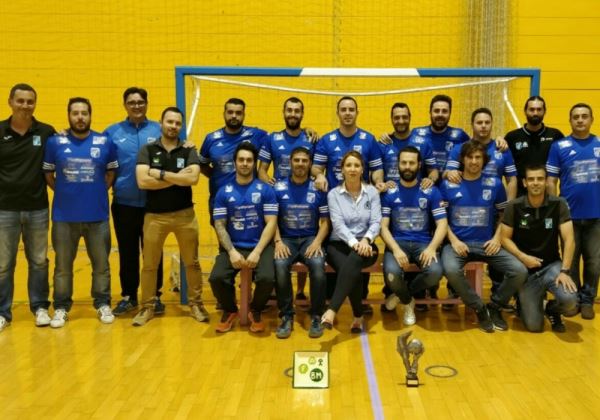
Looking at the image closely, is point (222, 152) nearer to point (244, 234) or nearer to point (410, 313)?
point (244, 234)

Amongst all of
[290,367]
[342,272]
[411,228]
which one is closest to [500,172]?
[411,228]

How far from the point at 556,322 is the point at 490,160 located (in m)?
1.48

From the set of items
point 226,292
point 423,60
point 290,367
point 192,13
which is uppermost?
point 192,13

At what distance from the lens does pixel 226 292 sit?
482cm

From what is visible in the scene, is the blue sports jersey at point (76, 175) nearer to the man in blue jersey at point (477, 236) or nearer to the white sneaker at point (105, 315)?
the white sneaker at point (105, 315)

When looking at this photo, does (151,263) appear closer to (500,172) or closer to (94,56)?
(500,172)

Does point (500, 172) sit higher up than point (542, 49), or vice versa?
point (542, 49)

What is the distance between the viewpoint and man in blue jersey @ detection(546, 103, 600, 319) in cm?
507

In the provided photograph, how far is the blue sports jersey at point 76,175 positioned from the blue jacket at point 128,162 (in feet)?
0.90

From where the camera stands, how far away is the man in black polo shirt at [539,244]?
4.70 metres

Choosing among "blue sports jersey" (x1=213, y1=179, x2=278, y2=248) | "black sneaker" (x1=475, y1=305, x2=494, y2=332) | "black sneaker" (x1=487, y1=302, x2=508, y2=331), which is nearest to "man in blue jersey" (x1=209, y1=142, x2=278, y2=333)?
"blue sports jersey" (x1=213, y1=179, x2=278, y2=248)

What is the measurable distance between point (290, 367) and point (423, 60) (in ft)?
18.8

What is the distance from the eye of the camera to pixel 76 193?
4.88m

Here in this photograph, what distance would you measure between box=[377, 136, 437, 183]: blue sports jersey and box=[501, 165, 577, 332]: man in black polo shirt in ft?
2.87
